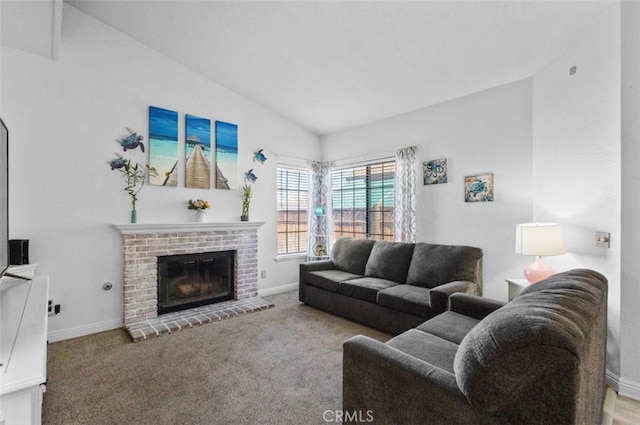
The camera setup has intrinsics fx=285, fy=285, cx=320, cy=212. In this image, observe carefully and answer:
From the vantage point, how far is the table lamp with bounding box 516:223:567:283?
2.53m

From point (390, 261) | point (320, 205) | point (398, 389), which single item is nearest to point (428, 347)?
point (398, 389)

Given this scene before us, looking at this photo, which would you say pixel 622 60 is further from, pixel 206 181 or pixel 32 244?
pixel 32 244

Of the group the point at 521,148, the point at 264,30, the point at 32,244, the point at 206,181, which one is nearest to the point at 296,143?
the point at 206,181

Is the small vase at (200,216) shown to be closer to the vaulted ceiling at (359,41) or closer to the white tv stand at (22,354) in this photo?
the vaulted ceiling at (359,41)

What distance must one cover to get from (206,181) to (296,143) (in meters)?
1.83

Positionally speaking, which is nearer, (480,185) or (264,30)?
(264,30)

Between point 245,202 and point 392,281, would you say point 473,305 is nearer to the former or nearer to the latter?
point 392,281

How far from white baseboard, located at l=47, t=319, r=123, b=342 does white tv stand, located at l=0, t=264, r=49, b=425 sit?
1578mm

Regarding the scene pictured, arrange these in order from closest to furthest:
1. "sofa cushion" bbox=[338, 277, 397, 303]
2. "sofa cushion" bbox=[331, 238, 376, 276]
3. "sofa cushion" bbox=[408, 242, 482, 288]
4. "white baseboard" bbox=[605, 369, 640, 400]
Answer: "white baseboard" bbox=[605, 369, 640, 400], "sofa cushion" bbox=[408, 242, 482, 288], "sofa cushion" bbox=[338, 277, 397, 303], "sofa cushion" bbox=[331, 238, 376, 276]

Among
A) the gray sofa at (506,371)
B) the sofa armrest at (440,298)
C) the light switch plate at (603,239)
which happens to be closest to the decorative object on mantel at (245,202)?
the sofa armrest at (440,298)

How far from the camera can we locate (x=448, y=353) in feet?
5.72

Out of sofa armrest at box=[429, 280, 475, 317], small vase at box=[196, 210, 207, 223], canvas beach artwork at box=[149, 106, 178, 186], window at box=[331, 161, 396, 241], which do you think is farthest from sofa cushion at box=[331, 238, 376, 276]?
canvas beach artwork at box=[149, 106, 178, 186]

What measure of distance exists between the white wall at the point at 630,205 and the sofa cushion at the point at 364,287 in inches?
75.9

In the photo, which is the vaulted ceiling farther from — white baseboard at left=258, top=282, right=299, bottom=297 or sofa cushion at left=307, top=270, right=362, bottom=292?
white baseboard at left=258, top=282, right=299, bottom=297
